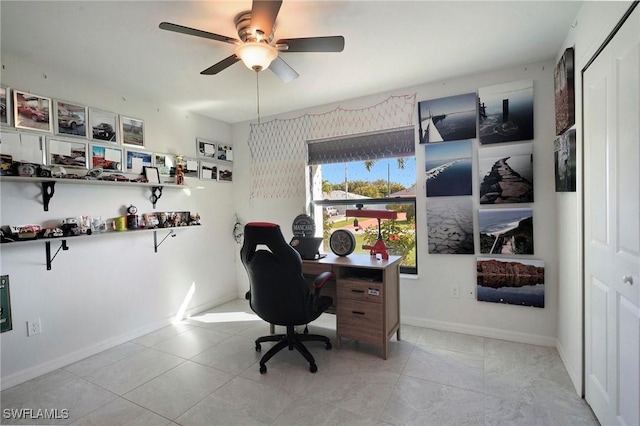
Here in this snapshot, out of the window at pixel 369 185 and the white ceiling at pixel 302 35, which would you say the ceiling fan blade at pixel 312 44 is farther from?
the window at pixel 369 185

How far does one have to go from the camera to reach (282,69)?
83.7 inches

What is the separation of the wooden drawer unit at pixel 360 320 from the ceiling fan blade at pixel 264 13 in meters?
2.10

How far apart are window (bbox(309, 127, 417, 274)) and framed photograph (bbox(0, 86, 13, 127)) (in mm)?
2705

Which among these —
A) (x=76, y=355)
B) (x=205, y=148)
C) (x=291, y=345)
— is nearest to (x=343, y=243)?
(x=291, y=345)

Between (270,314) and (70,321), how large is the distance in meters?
1.76

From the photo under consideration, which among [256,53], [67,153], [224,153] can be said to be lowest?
[67,153]

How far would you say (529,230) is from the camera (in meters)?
2.67

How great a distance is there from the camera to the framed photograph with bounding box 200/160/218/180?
3.87 m

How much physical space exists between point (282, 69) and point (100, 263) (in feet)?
7.88

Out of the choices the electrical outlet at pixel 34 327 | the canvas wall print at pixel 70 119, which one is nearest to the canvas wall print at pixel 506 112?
the canvas wall print at pixel 70 119

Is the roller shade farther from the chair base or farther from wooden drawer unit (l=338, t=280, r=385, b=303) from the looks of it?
the chair base

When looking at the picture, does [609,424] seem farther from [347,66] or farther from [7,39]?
[7,39]

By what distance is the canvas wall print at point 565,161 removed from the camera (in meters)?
2.01

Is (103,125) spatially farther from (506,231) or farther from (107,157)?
(506,231)
